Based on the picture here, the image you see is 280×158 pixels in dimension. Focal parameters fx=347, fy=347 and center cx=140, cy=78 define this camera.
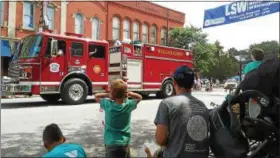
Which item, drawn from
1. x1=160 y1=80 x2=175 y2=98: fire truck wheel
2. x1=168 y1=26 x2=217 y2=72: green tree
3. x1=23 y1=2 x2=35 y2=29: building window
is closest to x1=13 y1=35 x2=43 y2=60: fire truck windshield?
x1=160 y1=80 x2=175 y2=98: fire truck wheel

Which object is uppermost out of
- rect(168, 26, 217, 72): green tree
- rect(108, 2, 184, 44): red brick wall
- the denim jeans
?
rect(108, 2, 184, 44): red brick wall

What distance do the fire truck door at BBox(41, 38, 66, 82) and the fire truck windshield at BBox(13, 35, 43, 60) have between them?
33cm

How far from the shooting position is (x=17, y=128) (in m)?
7.98

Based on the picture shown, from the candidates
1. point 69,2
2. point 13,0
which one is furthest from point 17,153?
point 69,2

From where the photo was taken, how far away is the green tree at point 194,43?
33438mm

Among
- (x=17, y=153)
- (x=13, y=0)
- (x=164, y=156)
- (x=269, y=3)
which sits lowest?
(x=17, y=153)

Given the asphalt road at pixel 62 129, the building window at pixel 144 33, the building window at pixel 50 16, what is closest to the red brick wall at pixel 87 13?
the building window at pixel 50 16

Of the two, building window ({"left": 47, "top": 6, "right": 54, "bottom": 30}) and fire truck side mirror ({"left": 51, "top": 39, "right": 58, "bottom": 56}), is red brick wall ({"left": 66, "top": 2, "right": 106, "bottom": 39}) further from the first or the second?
fire truck side mirror ({"left": 51, "top": 39, "right": 58, "bottom": 56})

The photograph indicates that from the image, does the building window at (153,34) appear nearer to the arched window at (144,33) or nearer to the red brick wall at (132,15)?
the red brick wall at (132,15)

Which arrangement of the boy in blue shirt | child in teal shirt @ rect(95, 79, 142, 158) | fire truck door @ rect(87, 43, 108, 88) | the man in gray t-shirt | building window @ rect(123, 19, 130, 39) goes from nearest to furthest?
the boy in blue shirt
the man in gray t-shirt
child in teal shirt @ rect(95, 79, 142, 158)
fire truck door @ rect(87, 43, 108, 88)
building window @ rect(123, 19, 130, 39)

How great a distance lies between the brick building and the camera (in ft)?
74.4

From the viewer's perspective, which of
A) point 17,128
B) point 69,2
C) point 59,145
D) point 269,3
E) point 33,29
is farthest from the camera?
point 69,2

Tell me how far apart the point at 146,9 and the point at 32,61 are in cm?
2104

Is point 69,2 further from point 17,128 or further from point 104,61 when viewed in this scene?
point 17,128
